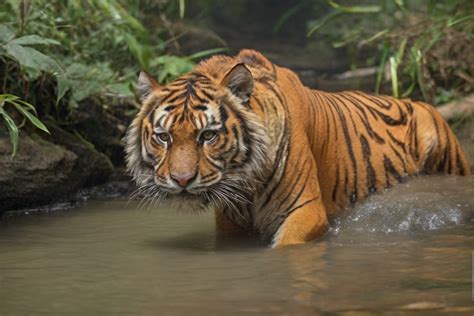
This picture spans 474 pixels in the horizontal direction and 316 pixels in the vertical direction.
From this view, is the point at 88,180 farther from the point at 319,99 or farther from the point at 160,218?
the point at 319,99

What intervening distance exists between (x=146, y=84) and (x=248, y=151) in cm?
70

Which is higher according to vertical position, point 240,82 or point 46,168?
point 240,82

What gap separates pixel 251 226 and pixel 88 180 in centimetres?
215

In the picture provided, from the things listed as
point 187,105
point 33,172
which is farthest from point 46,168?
point 187,105

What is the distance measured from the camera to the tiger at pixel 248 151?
5.18 meters

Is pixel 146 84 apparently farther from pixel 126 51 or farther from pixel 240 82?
pixel 126 51

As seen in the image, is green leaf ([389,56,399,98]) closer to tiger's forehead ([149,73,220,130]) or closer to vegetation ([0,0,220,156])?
vegetation ([0,0,220,156])

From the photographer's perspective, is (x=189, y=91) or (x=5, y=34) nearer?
(x=189, y=91)

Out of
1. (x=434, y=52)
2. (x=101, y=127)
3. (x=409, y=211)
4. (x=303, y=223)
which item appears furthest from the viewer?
(x=434, y=52)

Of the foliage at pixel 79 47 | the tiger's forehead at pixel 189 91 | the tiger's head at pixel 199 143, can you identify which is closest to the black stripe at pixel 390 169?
the tiger's head at pixel 199 143

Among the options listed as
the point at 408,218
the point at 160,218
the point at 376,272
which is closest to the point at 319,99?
the point at 408,218

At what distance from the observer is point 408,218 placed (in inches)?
229

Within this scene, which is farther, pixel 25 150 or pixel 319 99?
pixel 25 150

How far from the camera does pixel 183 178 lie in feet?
16.5
